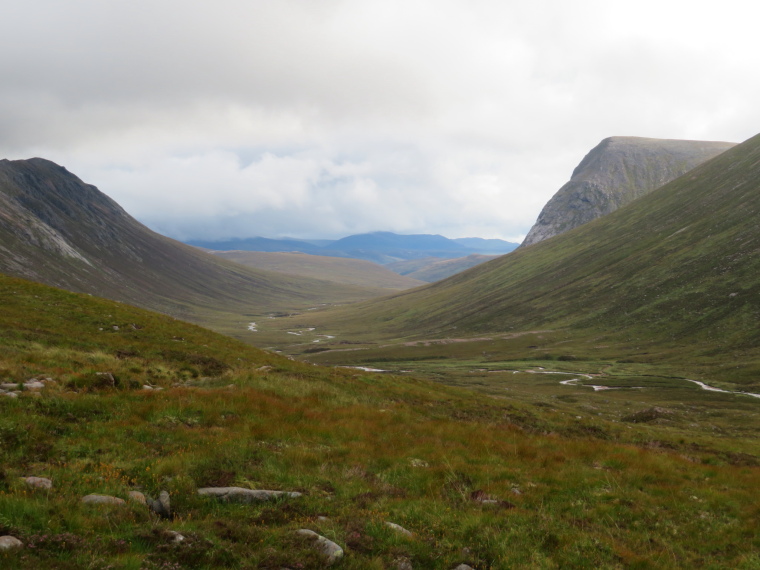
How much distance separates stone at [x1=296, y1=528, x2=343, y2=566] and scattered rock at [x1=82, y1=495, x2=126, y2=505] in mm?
3753

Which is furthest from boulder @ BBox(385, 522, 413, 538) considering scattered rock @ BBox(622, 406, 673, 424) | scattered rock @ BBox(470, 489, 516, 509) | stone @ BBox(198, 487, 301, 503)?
scattered rock @ BBox(622, 406, 673, 424)

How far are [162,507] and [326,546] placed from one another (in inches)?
148

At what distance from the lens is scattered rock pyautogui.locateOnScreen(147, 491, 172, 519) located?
30.3 feet

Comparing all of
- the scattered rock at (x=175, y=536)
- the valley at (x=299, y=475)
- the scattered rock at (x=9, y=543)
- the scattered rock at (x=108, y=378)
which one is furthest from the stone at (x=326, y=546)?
the scattered rock at (x=108, y=378)

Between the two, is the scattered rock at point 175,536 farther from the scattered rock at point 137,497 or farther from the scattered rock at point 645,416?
the scattered rock at point 645,416

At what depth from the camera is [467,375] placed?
106m

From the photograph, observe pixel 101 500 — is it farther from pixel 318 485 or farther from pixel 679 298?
pixel 679 298

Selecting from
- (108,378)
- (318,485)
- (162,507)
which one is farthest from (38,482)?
(108,378)

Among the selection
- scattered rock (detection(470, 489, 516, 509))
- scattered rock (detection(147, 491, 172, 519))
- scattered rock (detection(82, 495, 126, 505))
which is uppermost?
scattered rock (detection(82, 495, 126, 505))

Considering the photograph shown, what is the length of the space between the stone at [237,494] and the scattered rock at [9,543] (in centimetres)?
394

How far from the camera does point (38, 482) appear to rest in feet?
29.4

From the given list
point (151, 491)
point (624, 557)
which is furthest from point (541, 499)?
point (151, 491)

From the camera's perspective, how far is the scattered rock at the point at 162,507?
363 inches

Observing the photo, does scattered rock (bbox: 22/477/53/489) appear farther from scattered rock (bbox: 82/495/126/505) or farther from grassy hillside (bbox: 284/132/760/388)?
grassy hillside (bbox: 284/132/760/388)
